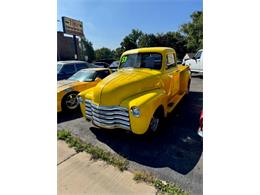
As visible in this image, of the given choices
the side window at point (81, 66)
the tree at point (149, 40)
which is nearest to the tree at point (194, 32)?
the tree at point (149, 40)

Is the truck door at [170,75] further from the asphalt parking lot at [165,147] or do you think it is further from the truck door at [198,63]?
the truck door at [198,63]

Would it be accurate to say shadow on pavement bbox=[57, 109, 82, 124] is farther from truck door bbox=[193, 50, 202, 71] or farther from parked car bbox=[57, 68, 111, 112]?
truck door bbox=[193, 50, 202, 71]

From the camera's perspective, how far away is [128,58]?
4996 millimetres

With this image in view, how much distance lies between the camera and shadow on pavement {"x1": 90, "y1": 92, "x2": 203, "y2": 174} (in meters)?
3.01

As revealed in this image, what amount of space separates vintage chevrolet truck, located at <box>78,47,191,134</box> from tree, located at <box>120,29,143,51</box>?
45612 mm

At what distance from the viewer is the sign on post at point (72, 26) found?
78.8 feet

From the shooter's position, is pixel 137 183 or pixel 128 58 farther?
pixel 128 58

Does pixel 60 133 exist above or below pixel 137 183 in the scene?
above

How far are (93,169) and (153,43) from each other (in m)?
47.5

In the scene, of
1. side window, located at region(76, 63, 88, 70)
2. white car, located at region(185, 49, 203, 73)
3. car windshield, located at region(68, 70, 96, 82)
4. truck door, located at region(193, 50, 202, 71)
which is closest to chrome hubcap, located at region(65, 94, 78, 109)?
car windshield, located at region(68, 70, 96, 82)

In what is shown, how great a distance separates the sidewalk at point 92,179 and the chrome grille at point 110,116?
0.71 meters
